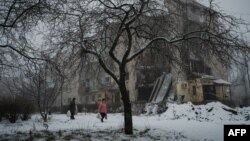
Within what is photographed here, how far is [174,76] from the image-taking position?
36500mm

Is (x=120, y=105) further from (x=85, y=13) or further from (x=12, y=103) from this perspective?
(x=85, y=13)

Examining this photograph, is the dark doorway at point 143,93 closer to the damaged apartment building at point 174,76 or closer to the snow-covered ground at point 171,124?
the damaged apartment building at point 174,76

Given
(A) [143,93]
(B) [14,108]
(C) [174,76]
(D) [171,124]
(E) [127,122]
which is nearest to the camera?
(E) [127,122]

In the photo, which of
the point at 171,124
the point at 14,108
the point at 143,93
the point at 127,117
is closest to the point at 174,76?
the point at 143,93

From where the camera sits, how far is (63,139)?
37.8ft

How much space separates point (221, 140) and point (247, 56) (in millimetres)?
3623

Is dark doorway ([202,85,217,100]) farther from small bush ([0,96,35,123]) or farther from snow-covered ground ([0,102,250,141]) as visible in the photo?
small bush ([0,96,35,123])

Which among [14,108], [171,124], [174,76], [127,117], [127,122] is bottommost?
[171,124]

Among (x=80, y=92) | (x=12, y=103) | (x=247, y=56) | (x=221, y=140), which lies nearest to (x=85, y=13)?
(x=247, y=56)

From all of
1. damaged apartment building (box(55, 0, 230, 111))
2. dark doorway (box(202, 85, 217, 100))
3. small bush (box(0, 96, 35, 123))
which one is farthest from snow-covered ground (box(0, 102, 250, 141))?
dark doorway (box(202, 85, 217, 100))

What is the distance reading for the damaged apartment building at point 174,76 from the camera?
1451cm

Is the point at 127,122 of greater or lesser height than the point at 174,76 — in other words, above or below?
below

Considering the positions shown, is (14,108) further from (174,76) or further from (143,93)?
(143,93)

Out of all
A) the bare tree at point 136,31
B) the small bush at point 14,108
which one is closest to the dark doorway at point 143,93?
the small bush at point 14,108
